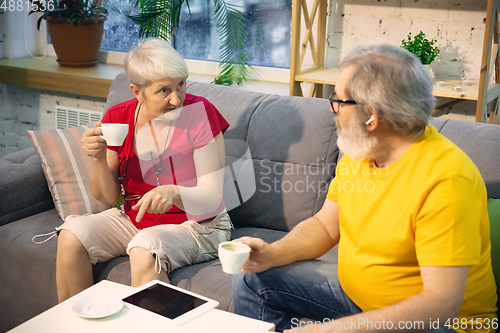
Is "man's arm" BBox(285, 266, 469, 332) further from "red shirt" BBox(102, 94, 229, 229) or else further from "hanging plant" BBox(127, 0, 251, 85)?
"hanging plant" BBox(127, 0, 251, 85)

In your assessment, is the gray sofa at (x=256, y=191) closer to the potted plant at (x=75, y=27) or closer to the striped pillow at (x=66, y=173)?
the striped pillow at (x=66, y=173)

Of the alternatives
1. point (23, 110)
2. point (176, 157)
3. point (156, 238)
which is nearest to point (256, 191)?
point (176, 157)

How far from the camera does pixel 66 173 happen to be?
199 centimetres

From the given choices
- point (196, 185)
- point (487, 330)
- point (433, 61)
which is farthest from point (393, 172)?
point (433, 61)

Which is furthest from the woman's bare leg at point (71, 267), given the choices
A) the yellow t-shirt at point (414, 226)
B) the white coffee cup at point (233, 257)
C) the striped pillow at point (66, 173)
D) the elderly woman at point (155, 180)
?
the yellow t-shirt at point (414, 226)

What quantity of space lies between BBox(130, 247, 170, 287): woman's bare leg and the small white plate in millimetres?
321

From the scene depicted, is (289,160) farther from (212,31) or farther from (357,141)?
(212,31)

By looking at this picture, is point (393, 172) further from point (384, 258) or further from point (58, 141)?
point (58, 141)

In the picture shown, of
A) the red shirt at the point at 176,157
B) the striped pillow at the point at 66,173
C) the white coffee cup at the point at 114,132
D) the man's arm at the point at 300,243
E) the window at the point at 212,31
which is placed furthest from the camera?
the window at the point at 212,31

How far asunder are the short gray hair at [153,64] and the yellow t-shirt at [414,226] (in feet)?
2.33

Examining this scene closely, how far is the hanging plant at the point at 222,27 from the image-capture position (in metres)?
2.67

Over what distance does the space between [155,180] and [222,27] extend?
1414mm

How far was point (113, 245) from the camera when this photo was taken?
1.70 meters

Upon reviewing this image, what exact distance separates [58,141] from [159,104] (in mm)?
635
